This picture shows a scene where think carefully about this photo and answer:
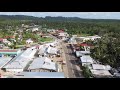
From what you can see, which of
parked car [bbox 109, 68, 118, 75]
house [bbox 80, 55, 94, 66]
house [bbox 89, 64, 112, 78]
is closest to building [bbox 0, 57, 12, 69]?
house [bbox 80, 55, 94, 66]

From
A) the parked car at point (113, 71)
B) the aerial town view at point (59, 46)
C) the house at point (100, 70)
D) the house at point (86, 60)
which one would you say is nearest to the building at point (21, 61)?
the aerial town view at point (59, 46)

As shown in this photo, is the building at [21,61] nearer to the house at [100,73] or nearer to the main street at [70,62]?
the main street at [70,62]

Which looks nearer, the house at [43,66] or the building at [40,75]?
the building at [40,75]

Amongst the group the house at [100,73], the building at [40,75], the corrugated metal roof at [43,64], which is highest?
the corrugated metal roof at [43,64]

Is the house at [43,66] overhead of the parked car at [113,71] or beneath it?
overhead

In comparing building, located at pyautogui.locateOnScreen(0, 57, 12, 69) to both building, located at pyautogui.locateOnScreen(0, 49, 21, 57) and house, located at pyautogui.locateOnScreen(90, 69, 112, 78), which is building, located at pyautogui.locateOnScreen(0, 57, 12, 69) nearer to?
building, located at pyautogui.locateOnScreen(0, 49, 21, 57)

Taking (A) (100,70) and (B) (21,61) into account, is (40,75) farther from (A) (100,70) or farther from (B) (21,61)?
(A) (100,70)

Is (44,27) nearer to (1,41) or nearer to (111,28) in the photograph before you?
(1,41)

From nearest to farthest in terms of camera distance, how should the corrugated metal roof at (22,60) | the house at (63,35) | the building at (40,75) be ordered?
the building at (40,75), the corrugated metal roof at (22,60), the house at (63,35)
